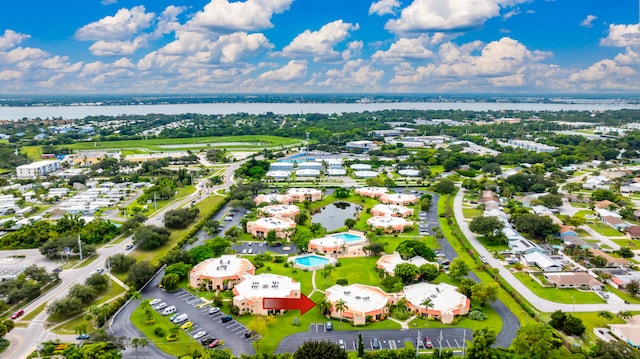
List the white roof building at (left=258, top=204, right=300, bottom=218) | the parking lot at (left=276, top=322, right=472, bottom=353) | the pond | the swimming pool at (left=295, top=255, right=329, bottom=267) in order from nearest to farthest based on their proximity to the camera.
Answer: the parking lot at (left=276, top=322, right=472, bottom=353)
the swimming pool at (left=295, top=255, right=329, bottom=267)
the white roof building at (left=258, top=204, right=300, bottom=218)
the pond

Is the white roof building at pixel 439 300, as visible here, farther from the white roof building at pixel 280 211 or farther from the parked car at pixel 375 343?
the white roof building at pixel 280 211

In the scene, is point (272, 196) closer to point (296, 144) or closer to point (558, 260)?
point (558, 260)

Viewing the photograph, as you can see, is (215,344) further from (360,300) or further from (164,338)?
(360,300)

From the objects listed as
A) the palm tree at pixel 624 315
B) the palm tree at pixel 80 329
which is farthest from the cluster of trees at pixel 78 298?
the palm tree at pixel 624 315

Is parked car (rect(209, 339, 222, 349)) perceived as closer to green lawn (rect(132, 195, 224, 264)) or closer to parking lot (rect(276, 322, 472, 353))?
parking lot (rect(276, 322, 472, 353))

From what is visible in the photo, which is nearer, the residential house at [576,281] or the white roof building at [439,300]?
the white roof building at [439,300]

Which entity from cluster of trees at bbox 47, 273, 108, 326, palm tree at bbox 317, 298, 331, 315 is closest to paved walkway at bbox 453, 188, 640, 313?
palm tree at bbox 317, 298, 331, 315

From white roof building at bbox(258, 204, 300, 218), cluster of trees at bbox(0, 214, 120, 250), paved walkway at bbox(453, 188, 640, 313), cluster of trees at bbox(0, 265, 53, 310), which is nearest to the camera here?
cluster of trees at bbox(0, 265, 53, 310)
